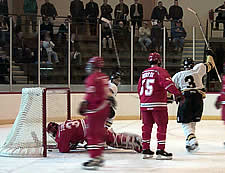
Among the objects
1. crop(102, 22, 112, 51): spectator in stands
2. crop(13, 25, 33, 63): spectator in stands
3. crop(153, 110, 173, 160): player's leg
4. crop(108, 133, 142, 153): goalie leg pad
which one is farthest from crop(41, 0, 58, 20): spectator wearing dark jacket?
crop(153, 110, 173, 160): player's leg

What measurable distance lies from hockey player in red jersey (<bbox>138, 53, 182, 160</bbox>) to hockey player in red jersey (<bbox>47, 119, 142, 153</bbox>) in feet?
1.58

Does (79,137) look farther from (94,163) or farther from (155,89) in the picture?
(94,163)

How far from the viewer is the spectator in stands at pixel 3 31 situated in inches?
430

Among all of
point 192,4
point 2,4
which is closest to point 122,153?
point 2,4

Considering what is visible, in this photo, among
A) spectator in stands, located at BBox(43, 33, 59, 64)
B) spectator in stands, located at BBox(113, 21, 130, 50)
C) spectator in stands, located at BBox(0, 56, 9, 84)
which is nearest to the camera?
spectator in stands, located at BBox(0, 56, 9, 84)

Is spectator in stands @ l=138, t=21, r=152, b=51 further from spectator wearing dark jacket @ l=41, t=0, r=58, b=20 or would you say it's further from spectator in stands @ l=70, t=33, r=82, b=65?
spectator wearing dark jacket @ l=41, t=0, r=58, b=20

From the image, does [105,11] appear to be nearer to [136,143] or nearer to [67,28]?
[67,28]

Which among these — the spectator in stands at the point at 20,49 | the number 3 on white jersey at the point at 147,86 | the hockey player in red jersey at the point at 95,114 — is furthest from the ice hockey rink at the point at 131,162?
the spectator in stands at the point at 20,49

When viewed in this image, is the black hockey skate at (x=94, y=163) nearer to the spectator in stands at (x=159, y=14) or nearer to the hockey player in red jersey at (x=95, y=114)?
the hockey player in red jersey at (x=95, y=114)

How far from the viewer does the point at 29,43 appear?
36.7 ft

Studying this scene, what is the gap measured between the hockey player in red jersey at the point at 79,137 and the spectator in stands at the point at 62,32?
5111 mm

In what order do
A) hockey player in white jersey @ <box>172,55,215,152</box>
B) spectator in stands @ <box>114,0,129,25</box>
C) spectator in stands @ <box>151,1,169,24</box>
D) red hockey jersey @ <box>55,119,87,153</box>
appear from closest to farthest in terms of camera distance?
red hockey jersey @ <box>55,119,87,153</box> < hockey player in white jersey @ <box>172,55,215,152</box> < spectator in stands @ <box>114,0,129,25</box> < spectator in stands @ <box>151,1,169,24</box>

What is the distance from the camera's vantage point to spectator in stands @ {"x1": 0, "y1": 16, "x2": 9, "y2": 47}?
1092 cm

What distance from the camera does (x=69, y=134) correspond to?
641 cm
